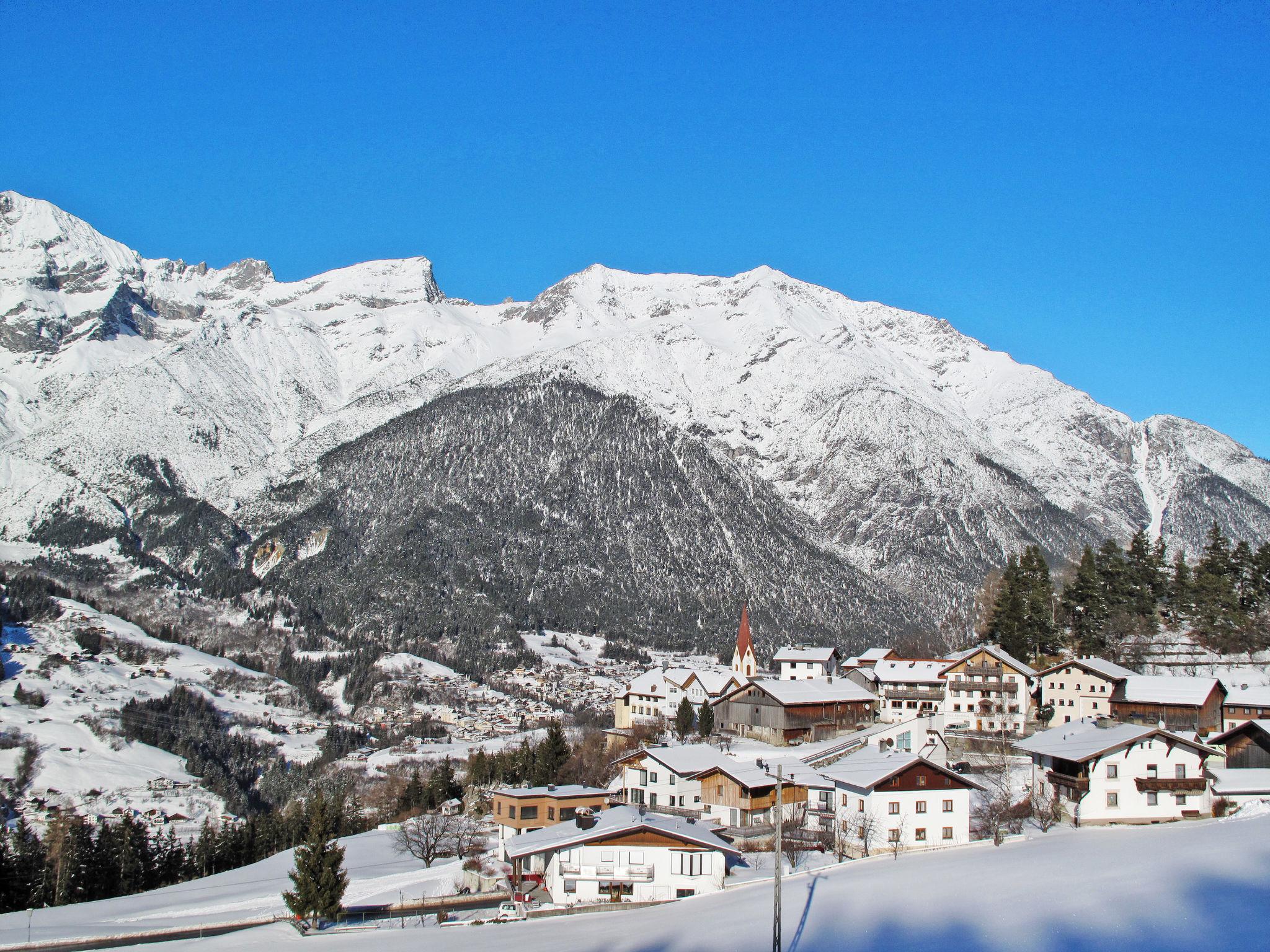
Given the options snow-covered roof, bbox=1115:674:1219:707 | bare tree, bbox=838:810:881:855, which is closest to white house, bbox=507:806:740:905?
bare tree, bbox=838:810:881:855

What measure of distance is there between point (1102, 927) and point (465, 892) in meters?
36.7

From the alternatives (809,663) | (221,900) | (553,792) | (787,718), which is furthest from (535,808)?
(809,663)

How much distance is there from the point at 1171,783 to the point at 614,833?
100 ft

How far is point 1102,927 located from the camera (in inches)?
1355

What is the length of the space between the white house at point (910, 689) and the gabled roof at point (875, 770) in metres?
33.2

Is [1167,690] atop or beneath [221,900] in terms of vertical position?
atop

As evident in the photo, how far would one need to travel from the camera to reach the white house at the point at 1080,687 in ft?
269

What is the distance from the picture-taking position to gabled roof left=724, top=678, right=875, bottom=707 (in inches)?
3597

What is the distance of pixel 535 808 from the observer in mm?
69812

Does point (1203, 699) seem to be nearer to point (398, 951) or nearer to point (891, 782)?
point (891, 782)

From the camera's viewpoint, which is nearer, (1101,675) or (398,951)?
(398,951)

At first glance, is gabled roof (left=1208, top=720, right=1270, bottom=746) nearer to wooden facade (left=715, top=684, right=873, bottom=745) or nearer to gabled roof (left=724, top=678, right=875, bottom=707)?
wooden facade (left=715, top=684, right=873, bottom=745)

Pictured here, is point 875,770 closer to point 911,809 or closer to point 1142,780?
point 911,809

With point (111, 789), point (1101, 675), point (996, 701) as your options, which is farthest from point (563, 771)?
point (111, 789)
